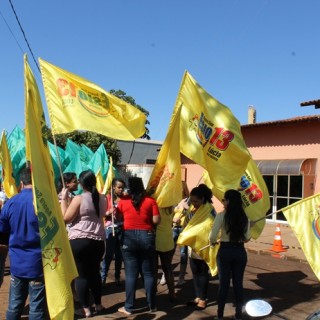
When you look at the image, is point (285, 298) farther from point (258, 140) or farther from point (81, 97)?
point (258, 140)

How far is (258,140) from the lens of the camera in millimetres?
17078

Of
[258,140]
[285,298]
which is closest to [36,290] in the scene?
[285,298]

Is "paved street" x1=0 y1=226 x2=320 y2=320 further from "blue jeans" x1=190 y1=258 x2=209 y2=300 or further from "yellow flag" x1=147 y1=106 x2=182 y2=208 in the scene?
"yellow flag" x1=147 y1=106 x2=182 y2=208

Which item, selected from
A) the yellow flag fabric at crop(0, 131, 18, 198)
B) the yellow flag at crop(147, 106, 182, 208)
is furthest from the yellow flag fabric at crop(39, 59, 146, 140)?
the yellow flag fabric at crop(0, 131, 18, 198)

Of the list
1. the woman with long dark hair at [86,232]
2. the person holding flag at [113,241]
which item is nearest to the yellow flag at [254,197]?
the person holding flag at [113,241]

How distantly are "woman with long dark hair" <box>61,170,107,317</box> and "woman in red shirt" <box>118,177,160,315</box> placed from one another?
33 cm

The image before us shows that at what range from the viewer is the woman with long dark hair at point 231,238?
4.79 m

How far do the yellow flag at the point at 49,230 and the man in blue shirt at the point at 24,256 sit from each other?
0.25 meters

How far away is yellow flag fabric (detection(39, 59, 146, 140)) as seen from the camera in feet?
17.6

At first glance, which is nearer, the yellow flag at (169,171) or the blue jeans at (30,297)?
the blue jeans at (30,297)

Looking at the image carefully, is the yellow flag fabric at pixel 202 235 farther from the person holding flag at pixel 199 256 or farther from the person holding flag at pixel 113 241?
the person holding flag at pixel 113 241

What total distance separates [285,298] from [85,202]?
3.39m

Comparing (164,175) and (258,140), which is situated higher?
(258,140)

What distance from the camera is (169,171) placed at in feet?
17.8
